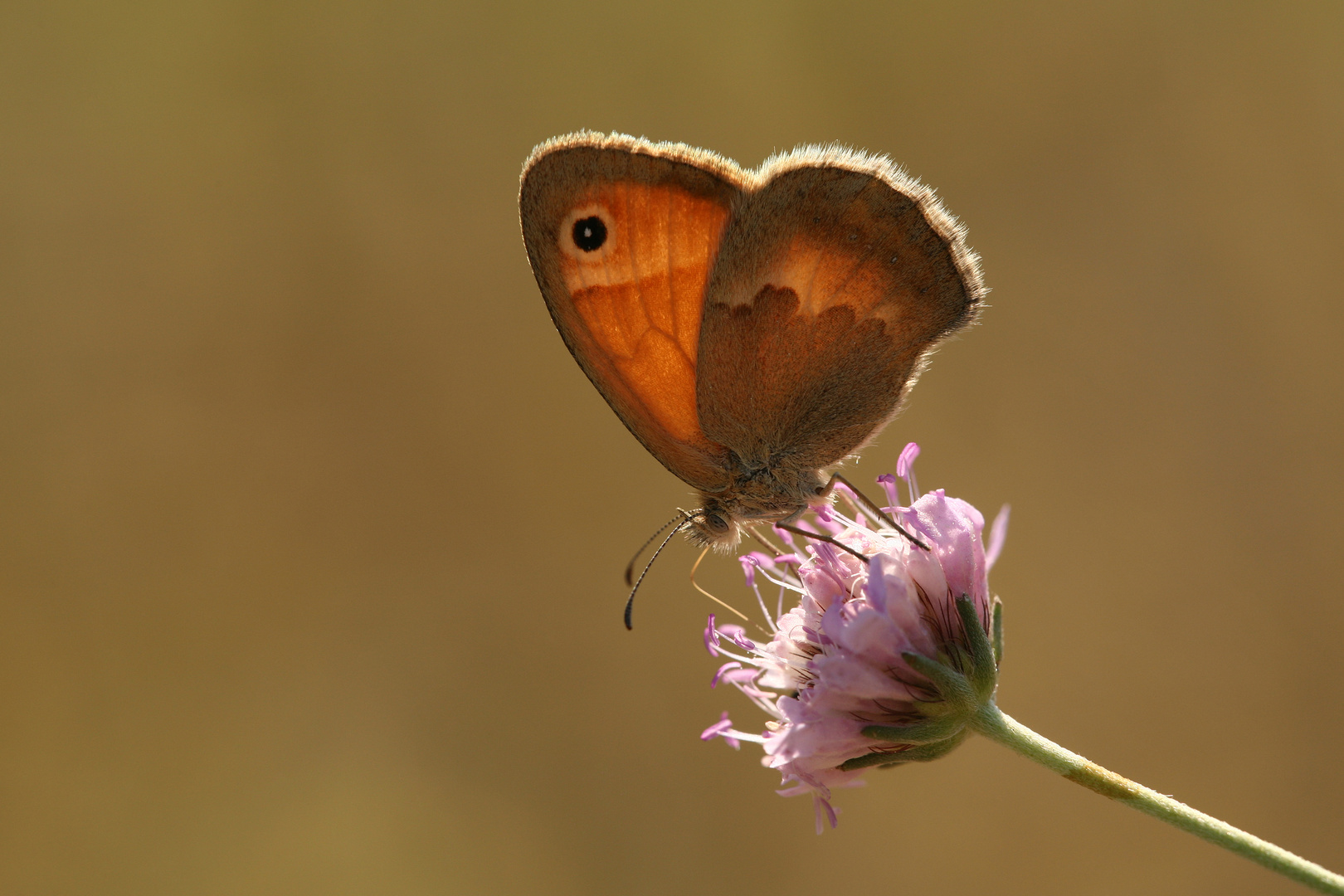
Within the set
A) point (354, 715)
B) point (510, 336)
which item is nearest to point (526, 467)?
point (510, 336)

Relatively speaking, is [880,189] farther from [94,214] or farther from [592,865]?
[94,214]

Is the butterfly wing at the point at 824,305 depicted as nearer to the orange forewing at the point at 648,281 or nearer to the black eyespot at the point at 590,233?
the orange forewing at the point at 648,281

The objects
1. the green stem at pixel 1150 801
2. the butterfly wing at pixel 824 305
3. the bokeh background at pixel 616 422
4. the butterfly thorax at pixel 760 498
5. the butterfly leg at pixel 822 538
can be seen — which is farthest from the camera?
the bokeh background at pixel 616 422

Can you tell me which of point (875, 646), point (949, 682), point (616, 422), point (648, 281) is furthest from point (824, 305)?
point (616, 422)

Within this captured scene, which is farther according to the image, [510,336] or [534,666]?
[510,336]

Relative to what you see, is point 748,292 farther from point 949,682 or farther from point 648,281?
point 949,682

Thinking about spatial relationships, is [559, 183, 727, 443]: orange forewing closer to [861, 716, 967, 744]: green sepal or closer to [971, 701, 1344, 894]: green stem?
[861, 716, 967, 744]: green sepal

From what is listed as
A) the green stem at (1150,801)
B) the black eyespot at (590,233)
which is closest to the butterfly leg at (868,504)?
the green stem at (1150,801)
